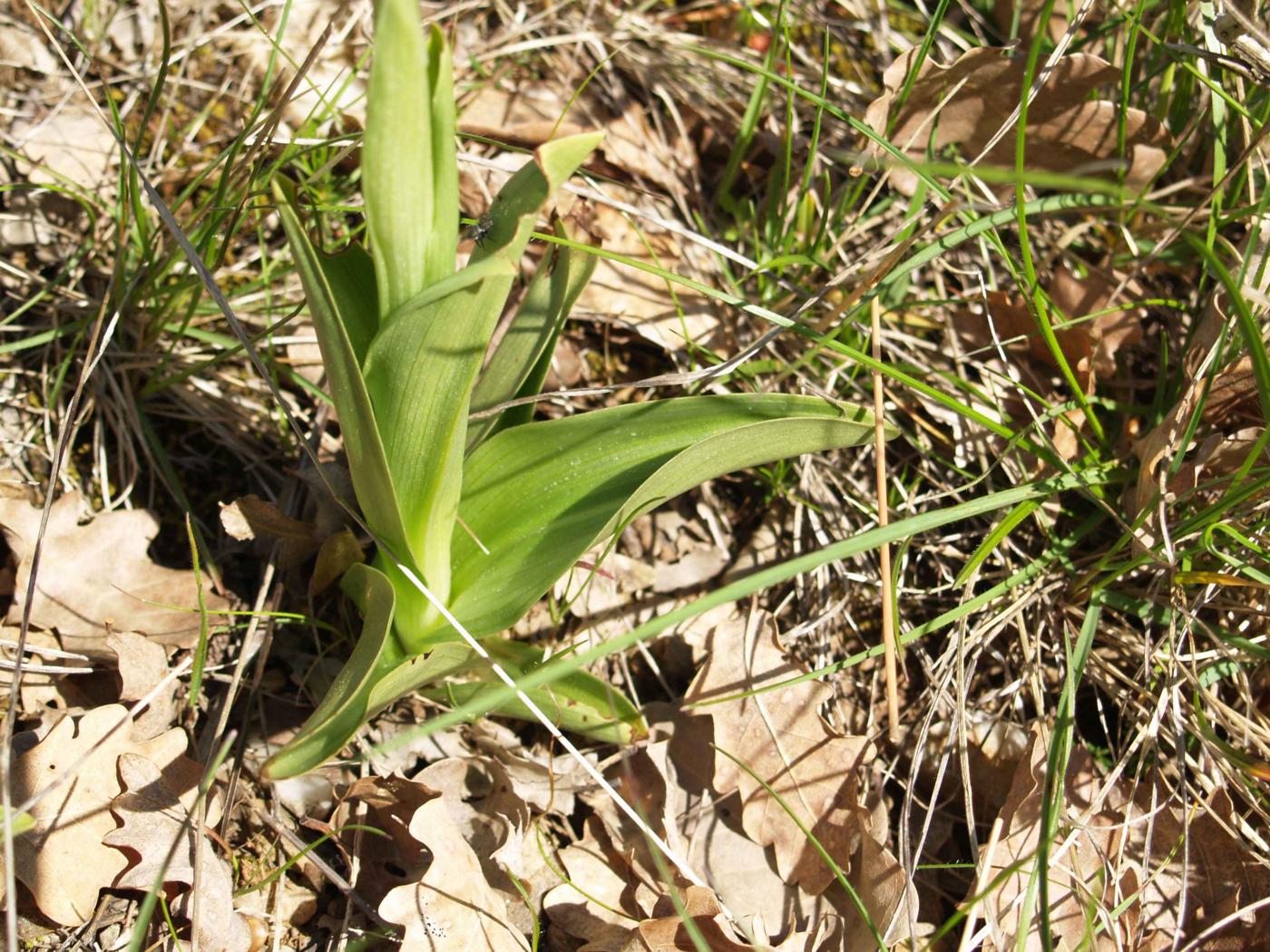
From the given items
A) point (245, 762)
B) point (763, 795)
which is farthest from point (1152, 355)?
point (245, 762)

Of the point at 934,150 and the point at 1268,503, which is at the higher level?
the point at 934,150

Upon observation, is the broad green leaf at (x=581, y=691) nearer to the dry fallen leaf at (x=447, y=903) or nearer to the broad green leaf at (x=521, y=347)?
the dry fallen leaf at (x=447, y=903)

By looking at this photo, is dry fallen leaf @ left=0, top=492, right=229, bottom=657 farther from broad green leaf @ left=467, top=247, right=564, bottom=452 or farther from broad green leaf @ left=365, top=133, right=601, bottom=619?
broad green leaf @ left=467, top=247, right=564, bottom=452

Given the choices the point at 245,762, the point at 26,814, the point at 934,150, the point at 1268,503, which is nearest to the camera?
the point at 26,814

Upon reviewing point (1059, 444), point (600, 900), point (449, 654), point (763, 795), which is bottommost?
point (600, 900)

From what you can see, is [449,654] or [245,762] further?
[245,762]

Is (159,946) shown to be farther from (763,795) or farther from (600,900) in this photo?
(763,795)

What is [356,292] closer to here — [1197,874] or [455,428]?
[455,428]
